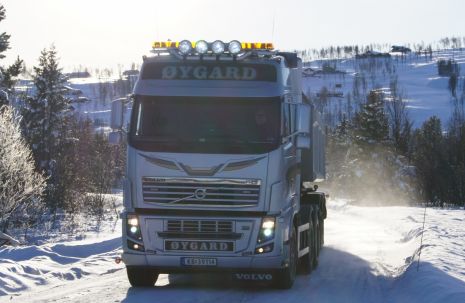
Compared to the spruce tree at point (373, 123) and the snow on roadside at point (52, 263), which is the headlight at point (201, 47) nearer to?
the snow on roadside at point (52, 263)

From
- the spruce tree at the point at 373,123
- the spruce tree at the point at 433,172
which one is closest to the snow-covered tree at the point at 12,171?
the spruce tree at the point at 373,123

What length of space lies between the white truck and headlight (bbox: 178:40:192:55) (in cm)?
20

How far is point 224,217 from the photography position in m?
10.3

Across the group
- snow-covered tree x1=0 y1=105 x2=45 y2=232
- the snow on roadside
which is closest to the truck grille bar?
the snow on roadside

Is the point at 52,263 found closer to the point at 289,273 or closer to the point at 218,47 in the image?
the point at 289,273

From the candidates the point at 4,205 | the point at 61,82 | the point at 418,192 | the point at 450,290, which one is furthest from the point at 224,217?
the point at 418,192

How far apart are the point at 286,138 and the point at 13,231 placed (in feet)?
96.1

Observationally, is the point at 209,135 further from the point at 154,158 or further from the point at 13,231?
the point at 13,231

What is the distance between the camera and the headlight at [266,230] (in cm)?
1042

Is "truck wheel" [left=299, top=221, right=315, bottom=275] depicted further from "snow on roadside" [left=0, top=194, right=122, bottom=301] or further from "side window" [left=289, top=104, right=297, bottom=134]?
"snow on roadside" [left=0, top=194, right=122, bottom=301]

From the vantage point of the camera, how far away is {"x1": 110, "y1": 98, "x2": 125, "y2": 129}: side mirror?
427 inches

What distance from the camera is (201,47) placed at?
11281 millimetres

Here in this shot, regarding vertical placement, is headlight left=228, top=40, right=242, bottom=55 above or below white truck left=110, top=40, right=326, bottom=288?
above

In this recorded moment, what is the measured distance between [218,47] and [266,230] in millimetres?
3122
